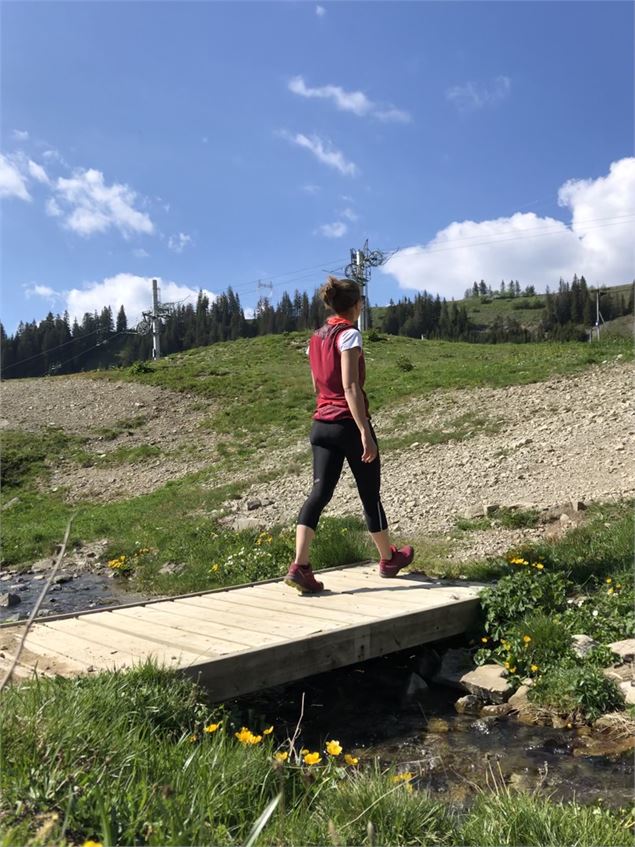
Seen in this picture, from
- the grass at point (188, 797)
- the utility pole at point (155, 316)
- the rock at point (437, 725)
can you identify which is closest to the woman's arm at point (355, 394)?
the rock at point (437, 725)

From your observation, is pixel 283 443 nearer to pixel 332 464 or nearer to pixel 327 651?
pixel 332 464

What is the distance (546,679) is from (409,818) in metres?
2.44

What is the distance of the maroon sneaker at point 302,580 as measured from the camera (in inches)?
237

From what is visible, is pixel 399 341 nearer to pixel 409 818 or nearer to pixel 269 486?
pixel 269 486

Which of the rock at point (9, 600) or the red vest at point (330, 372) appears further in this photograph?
the rock at point (9, 600)

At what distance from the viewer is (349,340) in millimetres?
5656

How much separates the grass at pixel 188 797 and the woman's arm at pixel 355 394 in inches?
116

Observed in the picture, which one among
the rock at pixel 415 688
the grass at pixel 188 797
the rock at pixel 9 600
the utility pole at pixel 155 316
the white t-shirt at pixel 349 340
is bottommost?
the rock at pixel 9 600

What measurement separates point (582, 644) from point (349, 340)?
283 centimetres

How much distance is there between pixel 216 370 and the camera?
101ft

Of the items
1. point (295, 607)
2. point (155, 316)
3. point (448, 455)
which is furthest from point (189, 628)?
point (155, 316)

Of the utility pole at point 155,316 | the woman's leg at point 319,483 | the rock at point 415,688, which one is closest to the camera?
the rock at point 415,688

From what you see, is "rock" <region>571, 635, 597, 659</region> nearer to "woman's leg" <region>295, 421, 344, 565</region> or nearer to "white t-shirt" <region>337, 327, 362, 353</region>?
"woman's leg" <region>295, 421, 344, 565</region>

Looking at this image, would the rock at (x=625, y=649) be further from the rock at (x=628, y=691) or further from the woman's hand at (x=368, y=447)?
the woman's hand at (x=368, y=447)
